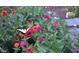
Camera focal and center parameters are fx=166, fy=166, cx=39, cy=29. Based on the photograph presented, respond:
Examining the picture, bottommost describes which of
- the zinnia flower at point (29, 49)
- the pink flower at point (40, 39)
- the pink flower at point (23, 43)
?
the zinnia flower at point (29, 49)

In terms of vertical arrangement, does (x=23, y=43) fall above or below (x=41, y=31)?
below

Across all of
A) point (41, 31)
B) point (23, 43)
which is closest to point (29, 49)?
point (23, 43)

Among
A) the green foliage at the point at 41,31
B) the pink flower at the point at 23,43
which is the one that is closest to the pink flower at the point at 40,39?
the green foliage at the point at 41,31

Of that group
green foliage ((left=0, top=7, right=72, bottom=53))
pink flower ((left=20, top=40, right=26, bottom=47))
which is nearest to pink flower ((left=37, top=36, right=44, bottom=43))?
green foliage ((left=0, top=7, right=72, bottom=53))

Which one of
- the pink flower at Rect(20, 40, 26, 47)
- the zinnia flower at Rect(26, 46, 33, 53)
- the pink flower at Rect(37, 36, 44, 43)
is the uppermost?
the pink flower at Rect(37, 36, 44, 43)

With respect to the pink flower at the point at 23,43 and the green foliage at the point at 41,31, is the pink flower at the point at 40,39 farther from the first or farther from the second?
the pink flower at the point at 23,43

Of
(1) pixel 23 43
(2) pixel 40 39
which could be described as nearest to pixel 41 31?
(2) pixel 40 39

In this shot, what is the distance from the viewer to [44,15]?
5.12ft

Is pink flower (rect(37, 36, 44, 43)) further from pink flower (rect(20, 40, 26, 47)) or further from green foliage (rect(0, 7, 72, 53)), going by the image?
pink flower (rect(20, 40, 26, 47))

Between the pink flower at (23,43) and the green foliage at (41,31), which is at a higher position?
the green foliage at (41,31)

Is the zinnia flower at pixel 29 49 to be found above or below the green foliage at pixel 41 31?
below

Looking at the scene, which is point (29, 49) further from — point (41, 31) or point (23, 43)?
point (41, 31)
